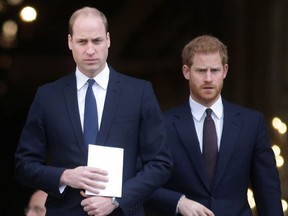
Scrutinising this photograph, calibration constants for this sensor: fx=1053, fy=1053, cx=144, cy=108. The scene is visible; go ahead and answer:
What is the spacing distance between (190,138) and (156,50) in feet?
23.1

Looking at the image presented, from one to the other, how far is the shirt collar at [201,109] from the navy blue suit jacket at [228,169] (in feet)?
0.09

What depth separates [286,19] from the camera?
9.75 m

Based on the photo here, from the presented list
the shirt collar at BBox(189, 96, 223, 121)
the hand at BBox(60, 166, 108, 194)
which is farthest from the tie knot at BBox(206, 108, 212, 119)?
the hand at BBox(60, 166, 108, 194)

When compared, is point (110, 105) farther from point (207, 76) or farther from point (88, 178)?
point (207, 76)

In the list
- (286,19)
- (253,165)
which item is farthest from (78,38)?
(286,19)

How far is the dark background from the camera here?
1010 centimetres

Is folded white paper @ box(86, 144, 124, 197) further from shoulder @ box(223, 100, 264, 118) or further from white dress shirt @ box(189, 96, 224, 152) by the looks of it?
shoulder @ box(223, 100, 264, 118)

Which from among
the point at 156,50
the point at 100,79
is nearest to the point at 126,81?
the point at 100,79

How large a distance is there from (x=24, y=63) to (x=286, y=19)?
11.4 ft

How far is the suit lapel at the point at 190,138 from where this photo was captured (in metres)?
5.65

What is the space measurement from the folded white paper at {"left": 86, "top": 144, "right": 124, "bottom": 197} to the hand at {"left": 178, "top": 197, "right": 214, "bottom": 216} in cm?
62

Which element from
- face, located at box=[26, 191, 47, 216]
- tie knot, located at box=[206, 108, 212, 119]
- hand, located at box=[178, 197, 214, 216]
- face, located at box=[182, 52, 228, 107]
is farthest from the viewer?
face, located at box=[26, 191, 47, 216]

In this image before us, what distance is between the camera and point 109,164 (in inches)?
199

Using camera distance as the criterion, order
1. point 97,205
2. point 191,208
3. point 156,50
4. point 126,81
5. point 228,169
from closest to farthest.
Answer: point 97,205, point 126,81, point 191,208, point 228,169, point 156,50
